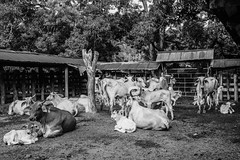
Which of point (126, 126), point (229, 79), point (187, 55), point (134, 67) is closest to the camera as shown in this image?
point (126, 126)

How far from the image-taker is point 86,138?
6.94 metres

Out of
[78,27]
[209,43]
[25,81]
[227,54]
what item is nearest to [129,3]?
[78,27]

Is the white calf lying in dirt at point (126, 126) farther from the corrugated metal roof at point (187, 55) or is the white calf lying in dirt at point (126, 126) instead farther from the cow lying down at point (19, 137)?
the corrugated metal roof at point (187, 55)

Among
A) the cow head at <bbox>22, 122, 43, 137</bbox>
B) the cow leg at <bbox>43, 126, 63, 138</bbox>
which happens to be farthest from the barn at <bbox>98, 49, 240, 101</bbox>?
the cow head at <bbox>22, 122, 43, 137</bbox>

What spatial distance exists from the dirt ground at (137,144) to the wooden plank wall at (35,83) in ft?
26.4

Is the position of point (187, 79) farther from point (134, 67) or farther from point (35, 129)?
point (35, 129)

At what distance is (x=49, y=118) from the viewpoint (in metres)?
6.98

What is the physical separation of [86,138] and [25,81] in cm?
1210

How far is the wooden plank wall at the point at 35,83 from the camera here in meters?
16.2

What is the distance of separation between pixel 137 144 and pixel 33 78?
13.8m

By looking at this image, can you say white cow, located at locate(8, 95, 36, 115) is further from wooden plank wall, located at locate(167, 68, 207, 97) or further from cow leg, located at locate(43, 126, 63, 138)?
wooden plank wall, located at locate(167, 68, 207, 97)

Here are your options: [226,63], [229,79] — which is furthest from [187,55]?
[229,79]

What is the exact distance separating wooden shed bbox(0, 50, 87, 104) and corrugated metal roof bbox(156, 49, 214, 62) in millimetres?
6733

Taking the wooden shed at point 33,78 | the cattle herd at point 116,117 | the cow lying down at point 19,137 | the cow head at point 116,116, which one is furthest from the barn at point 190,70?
the cow lying down at point 19,137
